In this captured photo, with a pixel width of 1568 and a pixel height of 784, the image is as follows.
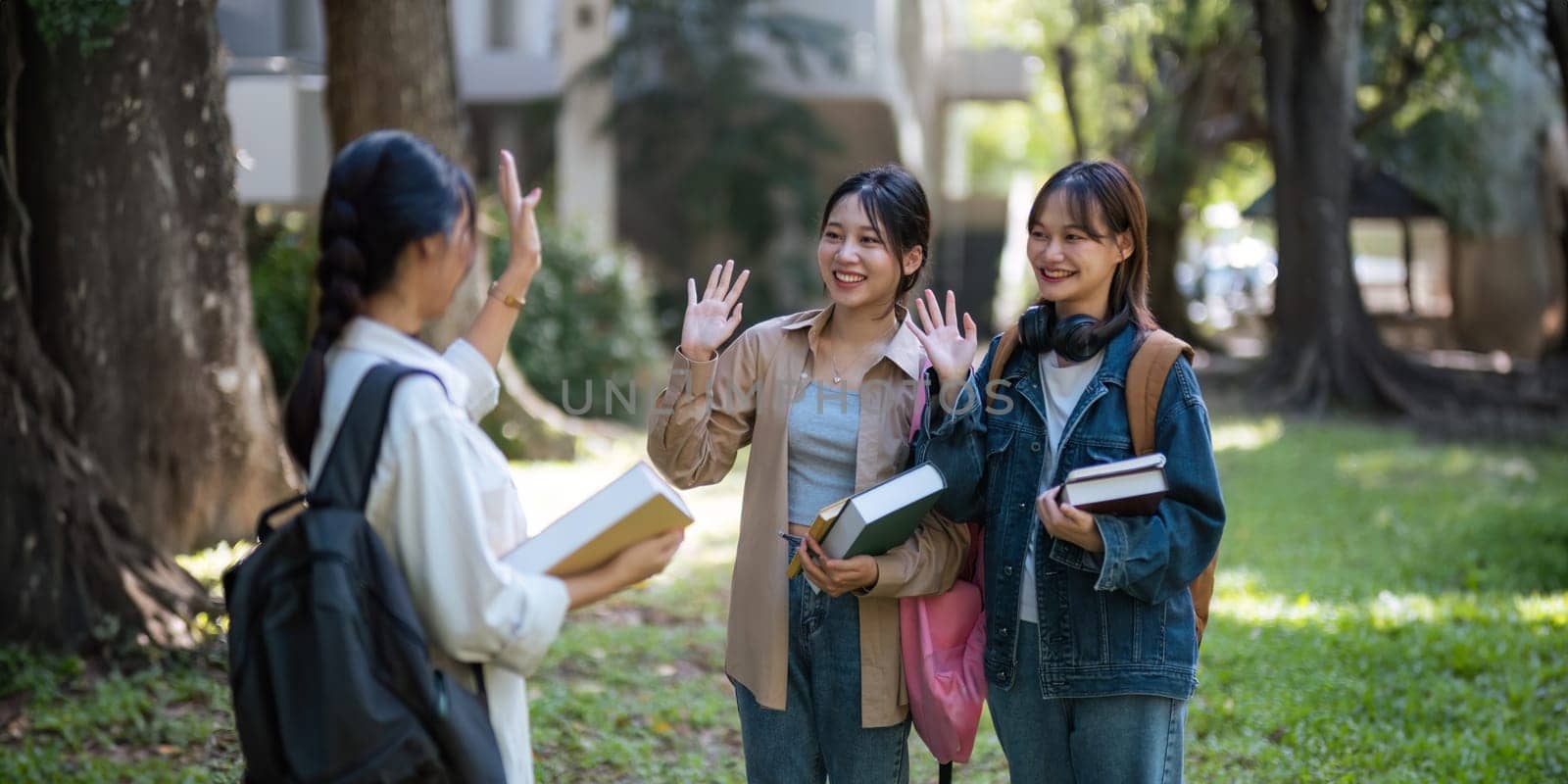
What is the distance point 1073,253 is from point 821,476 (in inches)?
27.3

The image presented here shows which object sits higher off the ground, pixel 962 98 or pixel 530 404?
pixel 962 98

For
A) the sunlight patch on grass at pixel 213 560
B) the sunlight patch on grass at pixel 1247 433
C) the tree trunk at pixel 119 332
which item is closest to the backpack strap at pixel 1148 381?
the tree trunk at pixel 119 332

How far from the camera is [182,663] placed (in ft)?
18.1

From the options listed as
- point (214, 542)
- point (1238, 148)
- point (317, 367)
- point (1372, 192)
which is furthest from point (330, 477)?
point (1238, 148)

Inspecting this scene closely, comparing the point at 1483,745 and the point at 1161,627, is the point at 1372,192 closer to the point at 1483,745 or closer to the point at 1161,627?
the point at 1483,745

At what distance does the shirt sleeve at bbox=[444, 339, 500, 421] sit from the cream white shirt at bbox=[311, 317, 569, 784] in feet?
0.36

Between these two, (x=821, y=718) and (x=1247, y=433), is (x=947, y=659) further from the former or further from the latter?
(x=1247, y=433)

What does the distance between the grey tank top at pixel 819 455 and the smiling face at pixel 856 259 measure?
223mm

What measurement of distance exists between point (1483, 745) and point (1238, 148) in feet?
74.6

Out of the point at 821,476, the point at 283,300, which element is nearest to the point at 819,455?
the point at 821,476

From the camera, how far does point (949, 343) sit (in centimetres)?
301

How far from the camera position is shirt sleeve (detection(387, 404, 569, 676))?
7.12ft

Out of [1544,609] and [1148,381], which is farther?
[1544,609]

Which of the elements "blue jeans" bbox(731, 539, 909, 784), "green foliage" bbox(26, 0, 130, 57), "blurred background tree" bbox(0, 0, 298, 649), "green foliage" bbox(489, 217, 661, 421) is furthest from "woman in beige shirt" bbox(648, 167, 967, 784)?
"green foliage" bbox(489, 217, 661, 421)
